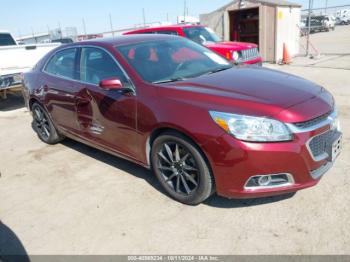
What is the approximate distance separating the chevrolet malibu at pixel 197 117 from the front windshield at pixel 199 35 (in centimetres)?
513

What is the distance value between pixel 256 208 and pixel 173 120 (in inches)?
47.0

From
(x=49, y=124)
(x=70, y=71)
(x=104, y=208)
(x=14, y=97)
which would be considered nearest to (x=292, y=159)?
(x=104, y=208)

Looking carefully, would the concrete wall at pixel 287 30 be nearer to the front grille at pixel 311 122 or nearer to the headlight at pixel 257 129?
the front grille at pixel 311 122

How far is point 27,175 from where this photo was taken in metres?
4.63

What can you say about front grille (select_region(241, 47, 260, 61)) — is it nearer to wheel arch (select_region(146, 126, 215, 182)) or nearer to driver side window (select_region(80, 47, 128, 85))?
driver side window (select_region(80, 47, 128, 85))

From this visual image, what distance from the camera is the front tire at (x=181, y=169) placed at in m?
3.14

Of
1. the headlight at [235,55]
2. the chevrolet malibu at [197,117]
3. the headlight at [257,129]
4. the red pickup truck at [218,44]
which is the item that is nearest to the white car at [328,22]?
the red pickup truck at [218,44]

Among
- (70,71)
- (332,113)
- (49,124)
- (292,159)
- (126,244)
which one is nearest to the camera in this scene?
(292,159)

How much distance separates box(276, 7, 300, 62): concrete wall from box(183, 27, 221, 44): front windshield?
15.9 ft

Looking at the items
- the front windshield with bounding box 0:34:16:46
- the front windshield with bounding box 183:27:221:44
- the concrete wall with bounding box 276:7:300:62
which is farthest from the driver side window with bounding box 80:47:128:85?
the concrete wall with bounding box 276:7:300:62

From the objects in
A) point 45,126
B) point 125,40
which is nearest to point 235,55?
point 125,40

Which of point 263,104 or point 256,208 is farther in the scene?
point 256,208

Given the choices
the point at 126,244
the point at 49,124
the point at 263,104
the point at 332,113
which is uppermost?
the point at 263,104

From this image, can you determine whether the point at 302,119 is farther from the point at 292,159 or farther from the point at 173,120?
the point at 173,120
